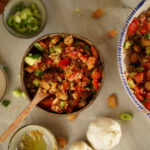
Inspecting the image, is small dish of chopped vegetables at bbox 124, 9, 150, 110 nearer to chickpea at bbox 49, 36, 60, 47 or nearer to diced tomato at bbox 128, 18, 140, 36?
diced tomato at bbox 128, 18, 140, 36

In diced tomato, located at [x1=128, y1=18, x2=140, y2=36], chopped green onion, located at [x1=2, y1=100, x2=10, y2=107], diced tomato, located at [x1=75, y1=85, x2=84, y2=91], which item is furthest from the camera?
chopped green onion, located at [x1=2, y1=100, x2=10, y2=107]

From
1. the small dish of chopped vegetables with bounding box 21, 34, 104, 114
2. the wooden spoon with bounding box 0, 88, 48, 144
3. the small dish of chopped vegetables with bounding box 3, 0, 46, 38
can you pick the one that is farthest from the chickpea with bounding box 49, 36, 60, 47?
the wooden spoon with bounding box 0, 88, 48, 144

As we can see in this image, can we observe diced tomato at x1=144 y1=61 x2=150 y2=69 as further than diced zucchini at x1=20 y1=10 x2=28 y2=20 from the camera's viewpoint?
No

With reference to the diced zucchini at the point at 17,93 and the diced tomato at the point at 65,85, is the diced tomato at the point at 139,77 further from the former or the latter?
the diced zucchini at the point at 17,93

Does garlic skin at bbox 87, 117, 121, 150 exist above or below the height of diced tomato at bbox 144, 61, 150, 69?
below

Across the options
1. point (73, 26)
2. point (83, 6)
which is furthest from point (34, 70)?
point (83, 6)

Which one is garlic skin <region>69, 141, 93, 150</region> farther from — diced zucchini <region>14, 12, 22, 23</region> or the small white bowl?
diced zucchini <region>14, 12, 22, 23</region>

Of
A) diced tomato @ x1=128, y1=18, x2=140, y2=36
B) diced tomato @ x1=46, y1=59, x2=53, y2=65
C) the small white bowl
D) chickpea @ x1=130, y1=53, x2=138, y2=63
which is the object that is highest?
diced tomato @ x1=128, y1=18, x2=140, y2=36

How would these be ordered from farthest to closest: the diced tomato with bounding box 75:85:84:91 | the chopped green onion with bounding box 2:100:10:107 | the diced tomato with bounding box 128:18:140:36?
the chopped green onion with bounding box 2:100:10:107 → the diced tomato with bounding box 75:85:84:91 → the diced tomato with bounding box 128:18:140:36
